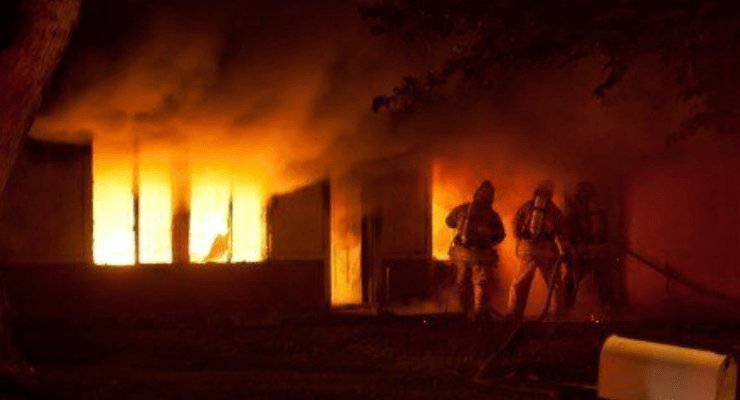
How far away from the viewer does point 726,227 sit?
648 inches

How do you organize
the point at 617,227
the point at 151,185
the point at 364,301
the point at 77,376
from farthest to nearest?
the point at 617,227 → the point at 364,301 → the point at 151,185 → the point at 77,376

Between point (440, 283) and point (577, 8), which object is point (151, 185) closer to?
point (440, 283)

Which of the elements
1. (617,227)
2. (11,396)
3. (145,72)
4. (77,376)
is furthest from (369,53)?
(11,396)

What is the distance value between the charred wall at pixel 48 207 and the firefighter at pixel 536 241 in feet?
16.4

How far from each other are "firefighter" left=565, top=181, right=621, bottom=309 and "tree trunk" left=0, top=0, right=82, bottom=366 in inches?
329

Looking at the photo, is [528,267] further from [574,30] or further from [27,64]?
[27,64]

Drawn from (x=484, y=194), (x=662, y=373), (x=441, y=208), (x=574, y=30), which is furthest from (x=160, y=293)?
(x=662, y=373)

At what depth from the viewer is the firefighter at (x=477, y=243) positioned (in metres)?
13.4

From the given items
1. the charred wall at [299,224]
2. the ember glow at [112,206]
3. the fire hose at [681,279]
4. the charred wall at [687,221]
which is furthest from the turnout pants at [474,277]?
the charred wall at [687,221]

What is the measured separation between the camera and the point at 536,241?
1355 centimetres

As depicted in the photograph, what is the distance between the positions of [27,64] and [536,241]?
23.8ft

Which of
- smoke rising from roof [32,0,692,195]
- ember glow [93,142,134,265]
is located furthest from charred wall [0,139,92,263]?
smoke rising from roof [32,0,692,195]

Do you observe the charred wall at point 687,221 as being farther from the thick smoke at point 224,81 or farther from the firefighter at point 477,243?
the thick smoke at point 224,81

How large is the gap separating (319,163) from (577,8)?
17.9 ft
